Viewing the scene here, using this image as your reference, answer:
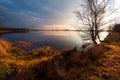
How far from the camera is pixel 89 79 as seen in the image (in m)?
8.07

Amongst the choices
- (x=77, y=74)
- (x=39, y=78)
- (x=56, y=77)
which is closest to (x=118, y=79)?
(x=77, y=74)

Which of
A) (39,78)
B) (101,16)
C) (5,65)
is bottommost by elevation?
Answer: (39,78)

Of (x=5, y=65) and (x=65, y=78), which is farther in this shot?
(x=5, y=65)

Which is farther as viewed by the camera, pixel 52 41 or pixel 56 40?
pixel 56 40

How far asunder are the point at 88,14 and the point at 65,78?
1286 cm

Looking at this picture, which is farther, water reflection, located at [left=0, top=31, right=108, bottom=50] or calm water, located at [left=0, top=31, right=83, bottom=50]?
calm water, located at [left=0, top=31, right=83, bottom=50]

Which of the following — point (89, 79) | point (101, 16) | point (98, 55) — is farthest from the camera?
point (101, 16)

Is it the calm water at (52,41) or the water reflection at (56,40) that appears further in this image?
the calm water at (52,41)

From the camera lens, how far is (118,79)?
8078 mm

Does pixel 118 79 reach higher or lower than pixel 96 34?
lower

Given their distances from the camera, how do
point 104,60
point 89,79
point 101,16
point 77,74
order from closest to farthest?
point 89,79
point 77,74
point 104,60
point 101,16

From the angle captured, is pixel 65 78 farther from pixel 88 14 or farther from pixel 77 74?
pixel 88 14

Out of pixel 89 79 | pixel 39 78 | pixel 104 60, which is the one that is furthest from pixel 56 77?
pixel 104 60

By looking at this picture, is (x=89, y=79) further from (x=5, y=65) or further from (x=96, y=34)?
(x=96, y=34)
